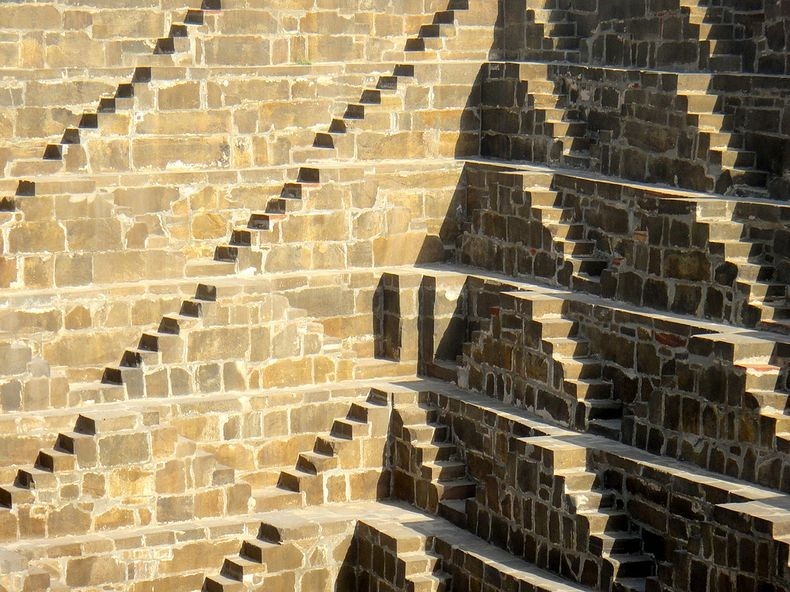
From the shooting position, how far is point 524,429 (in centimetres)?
1986

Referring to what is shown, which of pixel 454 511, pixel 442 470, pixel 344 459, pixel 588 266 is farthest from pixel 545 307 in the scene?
pixel 344 459

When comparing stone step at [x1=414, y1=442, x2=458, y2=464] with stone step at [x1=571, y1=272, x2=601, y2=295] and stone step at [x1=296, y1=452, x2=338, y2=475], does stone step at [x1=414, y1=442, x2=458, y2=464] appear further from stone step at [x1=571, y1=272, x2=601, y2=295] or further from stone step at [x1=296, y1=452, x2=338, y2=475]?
stone step at [x1=571, y1=272, x2=601, y2=295]

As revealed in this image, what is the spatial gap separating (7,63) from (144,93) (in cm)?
166

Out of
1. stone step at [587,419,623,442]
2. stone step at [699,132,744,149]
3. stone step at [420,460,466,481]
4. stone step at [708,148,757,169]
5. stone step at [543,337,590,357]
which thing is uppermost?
stone step at [699,132,744,149]

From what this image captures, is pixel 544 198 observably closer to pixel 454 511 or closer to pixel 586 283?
pixel 586 283

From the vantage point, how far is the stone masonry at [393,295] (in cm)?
1878

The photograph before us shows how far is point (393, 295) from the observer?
871 inches

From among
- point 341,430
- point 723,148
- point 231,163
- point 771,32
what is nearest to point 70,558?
point 341,430

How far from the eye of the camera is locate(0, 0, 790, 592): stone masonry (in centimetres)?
1878

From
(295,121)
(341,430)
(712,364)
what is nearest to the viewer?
(712,364)

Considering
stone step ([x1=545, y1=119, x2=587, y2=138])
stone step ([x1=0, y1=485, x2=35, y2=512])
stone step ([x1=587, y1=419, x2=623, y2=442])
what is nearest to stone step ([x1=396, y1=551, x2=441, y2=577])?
stone step ([x1=587, y1=419, x2=623, y2=442])

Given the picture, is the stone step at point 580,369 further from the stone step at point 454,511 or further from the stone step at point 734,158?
the stone step at point 734,158

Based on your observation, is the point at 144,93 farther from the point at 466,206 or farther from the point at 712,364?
the point at 712,364

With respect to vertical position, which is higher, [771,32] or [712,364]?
[771,32]
